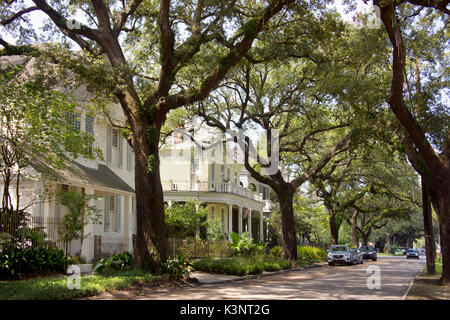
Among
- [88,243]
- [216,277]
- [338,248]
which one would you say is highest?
[88,243]

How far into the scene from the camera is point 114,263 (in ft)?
57.0

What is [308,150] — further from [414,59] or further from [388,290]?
[388,290]

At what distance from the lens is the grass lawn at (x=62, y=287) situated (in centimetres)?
1151

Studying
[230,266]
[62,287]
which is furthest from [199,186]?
[62,287]

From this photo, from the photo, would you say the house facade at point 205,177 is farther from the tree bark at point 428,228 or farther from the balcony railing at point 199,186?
the tree bark at point 428,228

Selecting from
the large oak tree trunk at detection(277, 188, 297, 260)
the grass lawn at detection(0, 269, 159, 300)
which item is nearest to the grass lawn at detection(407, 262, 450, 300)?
the grass lawn at detection(0, 269, 159, 300)

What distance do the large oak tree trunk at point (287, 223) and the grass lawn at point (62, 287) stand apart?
16148 millimetres

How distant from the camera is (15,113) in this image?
15.1 meters

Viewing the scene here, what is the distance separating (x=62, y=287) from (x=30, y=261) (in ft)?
10.5

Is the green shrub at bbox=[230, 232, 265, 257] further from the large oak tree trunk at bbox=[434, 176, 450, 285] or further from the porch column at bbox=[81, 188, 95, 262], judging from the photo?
the large oak tree trunk at bbox=[434, 176, 450, 285]

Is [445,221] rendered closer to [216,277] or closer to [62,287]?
[216,277]

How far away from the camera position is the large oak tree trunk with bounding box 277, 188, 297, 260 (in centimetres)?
3064

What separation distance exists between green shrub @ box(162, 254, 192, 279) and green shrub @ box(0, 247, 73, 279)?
3602 millimetres

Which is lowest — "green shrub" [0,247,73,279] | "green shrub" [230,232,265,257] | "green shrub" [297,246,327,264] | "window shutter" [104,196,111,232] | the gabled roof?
"green shrub" [297,246,327,264]
